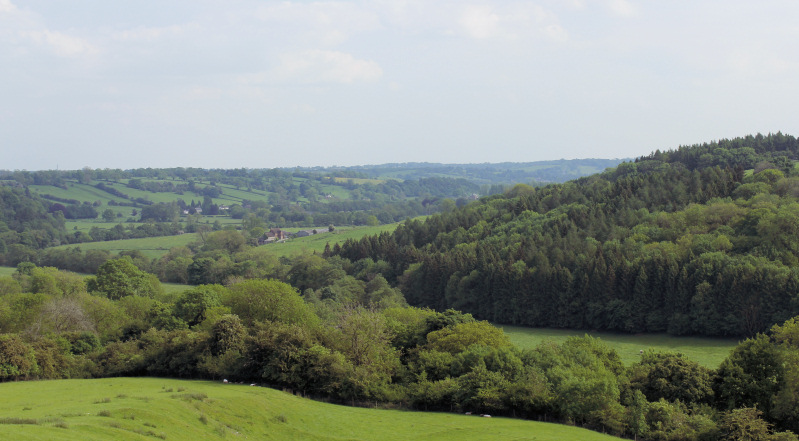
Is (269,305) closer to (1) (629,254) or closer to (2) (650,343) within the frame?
(2) (650,343)

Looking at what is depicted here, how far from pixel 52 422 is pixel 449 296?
8320 centimetres

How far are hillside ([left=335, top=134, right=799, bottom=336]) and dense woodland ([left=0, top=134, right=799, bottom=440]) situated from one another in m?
0.29

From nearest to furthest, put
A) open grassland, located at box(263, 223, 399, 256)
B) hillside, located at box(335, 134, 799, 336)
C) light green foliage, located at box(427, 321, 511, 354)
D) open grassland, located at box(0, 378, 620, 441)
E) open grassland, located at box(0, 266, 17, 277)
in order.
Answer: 1. open grassland, located at box(0, 378, 620, 441)
2. light green foliage, located at box(427, 321, 511, 354)
3. hillside, located at box(335, 134, 799, 336)
4. open grassland, located at box(0, 266, 17, 277)
5. open grassland, located at box(263, 223, 399, 256)

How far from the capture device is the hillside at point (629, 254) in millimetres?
85938

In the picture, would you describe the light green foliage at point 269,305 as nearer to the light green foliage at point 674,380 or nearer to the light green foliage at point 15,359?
the light green foliage at point 15,359

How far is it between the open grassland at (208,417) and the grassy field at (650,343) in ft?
102

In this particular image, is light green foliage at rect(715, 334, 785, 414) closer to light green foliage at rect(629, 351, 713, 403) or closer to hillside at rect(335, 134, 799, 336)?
light green foliage at rect(629, 351, 713, 403)

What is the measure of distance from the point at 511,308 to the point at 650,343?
2300 centimetres

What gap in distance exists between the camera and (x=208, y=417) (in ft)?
129

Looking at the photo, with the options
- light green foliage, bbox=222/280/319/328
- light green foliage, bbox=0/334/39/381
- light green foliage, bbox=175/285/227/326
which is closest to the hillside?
light green foliage, bbox=222/280/319/328

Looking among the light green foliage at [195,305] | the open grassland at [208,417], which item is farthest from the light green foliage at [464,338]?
the light green foliage at [195,305]

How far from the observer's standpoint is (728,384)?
163 feet

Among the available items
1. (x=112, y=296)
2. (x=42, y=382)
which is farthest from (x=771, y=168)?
(x=42, y=382)

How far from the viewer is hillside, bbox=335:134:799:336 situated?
282 ft
